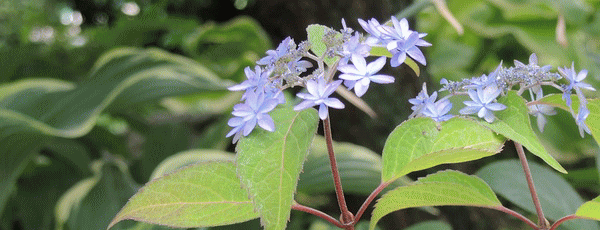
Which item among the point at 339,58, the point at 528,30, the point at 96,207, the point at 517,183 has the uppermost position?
the point at 528,30

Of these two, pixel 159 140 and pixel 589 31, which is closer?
pixel 589 31

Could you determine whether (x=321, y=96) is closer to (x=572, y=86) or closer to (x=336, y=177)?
(x=336, y=177)

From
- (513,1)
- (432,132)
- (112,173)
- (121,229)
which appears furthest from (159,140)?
(432,132)

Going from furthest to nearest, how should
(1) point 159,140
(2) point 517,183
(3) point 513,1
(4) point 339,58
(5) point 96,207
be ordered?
(3) point 513,1
(1) point 159,140
(5) point 96,207
(2) point 517,183
(4) point 339,58

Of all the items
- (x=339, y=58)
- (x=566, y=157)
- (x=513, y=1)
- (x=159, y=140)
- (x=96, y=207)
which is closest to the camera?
(x=339, y=58)

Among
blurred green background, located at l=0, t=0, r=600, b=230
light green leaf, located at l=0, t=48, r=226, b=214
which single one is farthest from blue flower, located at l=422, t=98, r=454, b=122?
light green leaf, located at l=0, t=48, r=226, b=214

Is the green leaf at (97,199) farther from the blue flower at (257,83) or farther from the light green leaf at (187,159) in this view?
the blue flower at (257,83)

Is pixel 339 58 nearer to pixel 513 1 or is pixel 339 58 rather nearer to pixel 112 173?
pixel 112 173

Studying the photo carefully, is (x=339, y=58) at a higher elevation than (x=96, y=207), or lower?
higher
